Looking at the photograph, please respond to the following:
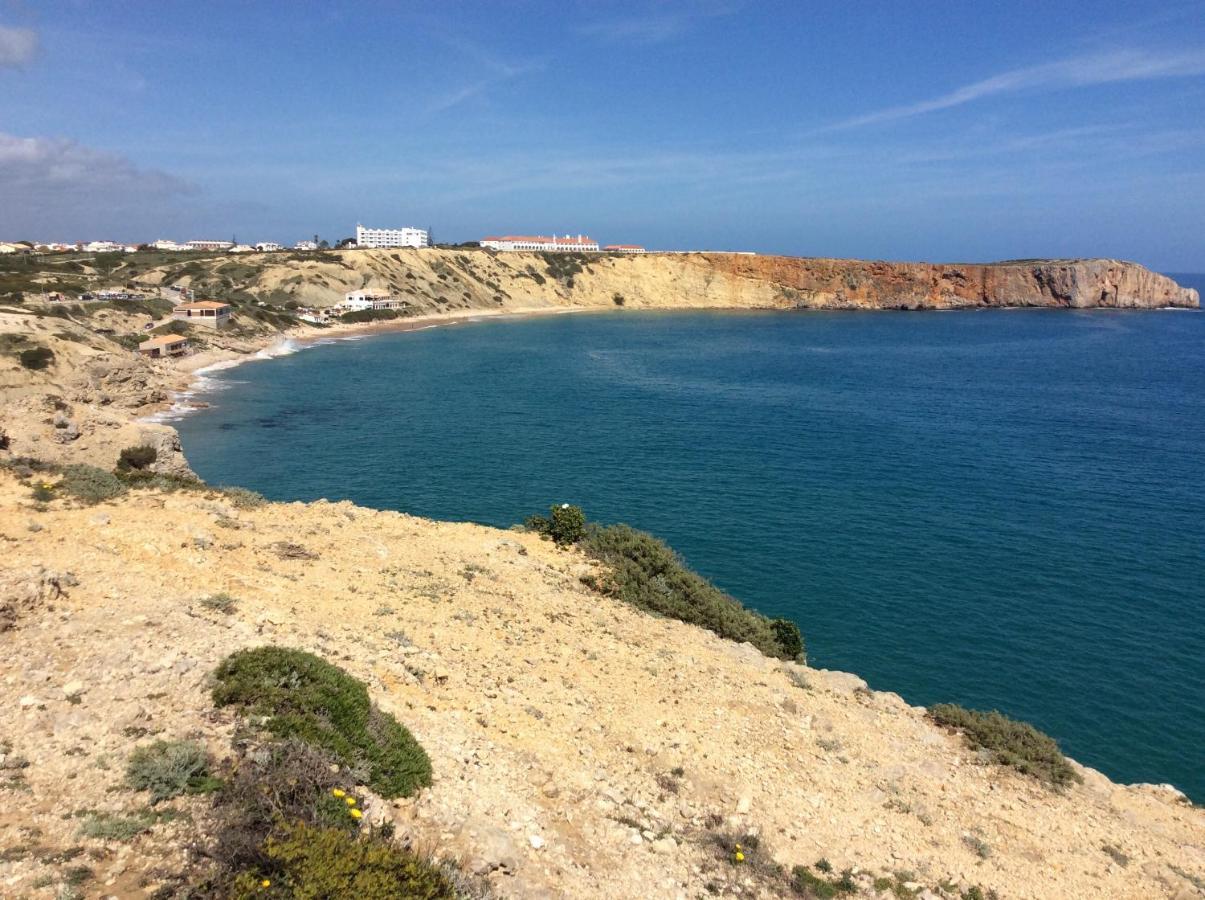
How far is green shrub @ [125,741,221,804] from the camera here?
8.97 metres

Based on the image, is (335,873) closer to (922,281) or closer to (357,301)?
(357,301)

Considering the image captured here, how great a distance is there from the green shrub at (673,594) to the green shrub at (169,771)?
1385 centimetres

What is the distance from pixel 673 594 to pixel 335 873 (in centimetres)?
1602

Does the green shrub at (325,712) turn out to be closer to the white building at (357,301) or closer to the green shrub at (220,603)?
the green shrub at (220,603)

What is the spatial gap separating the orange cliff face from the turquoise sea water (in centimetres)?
8963

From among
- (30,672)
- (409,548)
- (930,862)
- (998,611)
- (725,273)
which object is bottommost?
(998,611)

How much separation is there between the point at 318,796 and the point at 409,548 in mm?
13288

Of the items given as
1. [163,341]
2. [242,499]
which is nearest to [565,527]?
[242,499]

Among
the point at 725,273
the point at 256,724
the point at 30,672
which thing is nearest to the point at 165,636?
the point at 30,672

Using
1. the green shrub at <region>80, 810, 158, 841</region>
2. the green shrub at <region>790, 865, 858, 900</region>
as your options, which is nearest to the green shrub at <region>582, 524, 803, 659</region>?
the green shrub at <region>790, 865, 858, 900</region>

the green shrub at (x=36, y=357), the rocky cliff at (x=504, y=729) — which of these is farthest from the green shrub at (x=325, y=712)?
the green shrub at (x=36, y=357)

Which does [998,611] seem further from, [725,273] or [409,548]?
[725,273]

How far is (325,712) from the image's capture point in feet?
35.7

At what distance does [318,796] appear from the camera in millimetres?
8969
